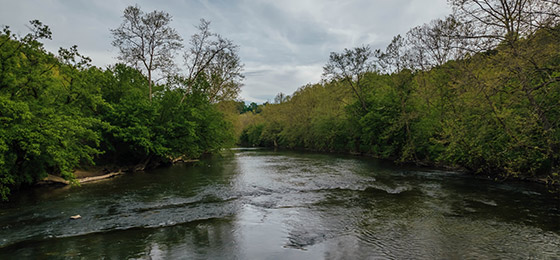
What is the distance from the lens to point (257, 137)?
293 feet

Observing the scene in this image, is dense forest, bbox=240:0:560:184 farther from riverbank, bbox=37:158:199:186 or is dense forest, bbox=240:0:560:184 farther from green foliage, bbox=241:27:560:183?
riverbank, bbox=37:158:199:186

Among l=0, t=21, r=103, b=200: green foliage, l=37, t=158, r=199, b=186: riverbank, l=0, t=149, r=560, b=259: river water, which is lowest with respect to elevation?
l=0, t=149, r=560, b=259: river water

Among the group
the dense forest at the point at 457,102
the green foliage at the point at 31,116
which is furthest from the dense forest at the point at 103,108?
the dense forest at the point at 457,102

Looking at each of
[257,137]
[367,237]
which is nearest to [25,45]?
[367,237]

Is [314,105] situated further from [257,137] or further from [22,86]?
[22,86]

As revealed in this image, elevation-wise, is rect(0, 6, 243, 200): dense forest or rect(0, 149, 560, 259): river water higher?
rect(0, 6, 243, 200): dense forest

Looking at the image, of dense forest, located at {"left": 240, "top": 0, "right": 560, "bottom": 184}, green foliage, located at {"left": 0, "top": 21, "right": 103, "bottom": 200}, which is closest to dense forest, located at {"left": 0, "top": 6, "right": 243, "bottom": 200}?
green foliage, located at {"left": 0, "top": 21, "right": 103, "bottom": 200}

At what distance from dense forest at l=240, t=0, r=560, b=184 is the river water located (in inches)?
106

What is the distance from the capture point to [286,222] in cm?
1129

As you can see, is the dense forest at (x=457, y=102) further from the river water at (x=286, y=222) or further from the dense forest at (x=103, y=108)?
the dense forest at (x=103, y=108)

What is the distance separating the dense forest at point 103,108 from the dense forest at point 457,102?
18148 mm

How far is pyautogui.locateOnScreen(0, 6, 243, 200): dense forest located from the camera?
46.4 ft

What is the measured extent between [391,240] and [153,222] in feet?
27.4

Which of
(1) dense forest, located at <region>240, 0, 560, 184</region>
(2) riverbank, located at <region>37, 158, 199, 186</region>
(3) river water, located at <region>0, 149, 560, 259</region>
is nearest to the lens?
(3) river water, located at <region>0, 149, 560, 259</region>
